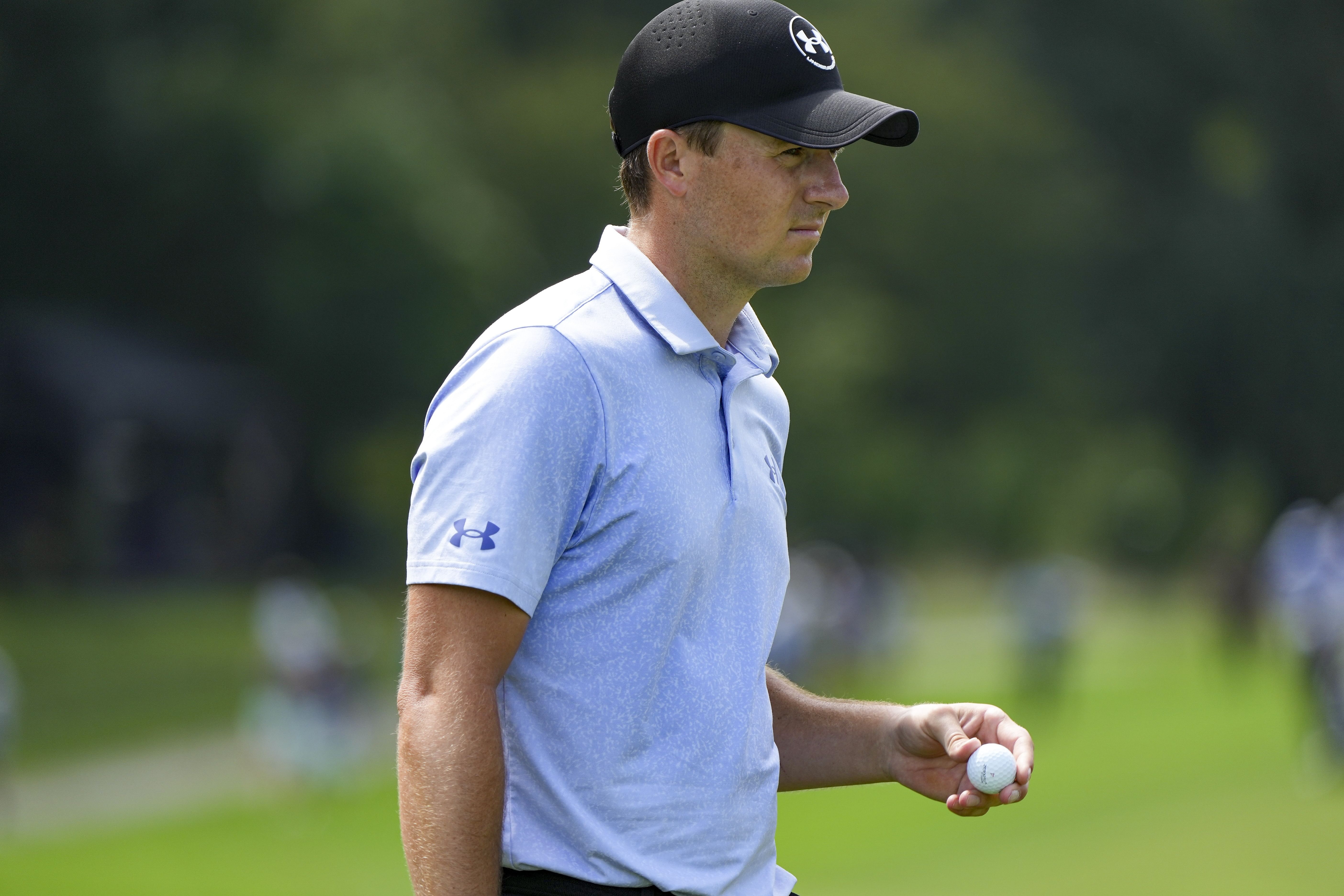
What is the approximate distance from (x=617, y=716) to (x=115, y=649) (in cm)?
2616

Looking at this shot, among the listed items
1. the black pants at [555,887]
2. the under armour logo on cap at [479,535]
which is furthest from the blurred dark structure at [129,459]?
the under armour logo on cap at [479,535]

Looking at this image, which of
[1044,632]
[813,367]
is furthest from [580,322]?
[813,367]

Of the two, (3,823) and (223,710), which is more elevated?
(223,710)

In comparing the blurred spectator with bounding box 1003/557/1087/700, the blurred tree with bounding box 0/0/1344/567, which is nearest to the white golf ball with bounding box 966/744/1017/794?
the blurred spectator with bounding box 1003/557/1087/700

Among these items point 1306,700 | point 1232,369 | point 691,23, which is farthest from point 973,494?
point 691,23

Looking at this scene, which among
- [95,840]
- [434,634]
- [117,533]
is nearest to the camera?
[434,634]

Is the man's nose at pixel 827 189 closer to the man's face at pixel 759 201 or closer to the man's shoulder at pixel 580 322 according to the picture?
the man's face at pixel 759 201

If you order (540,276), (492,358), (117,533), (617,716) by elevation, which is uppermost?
(540,276)

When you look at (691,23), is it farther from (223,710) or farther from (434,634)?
(223,710)

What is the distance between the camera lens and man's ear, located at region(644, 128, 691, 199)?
277cm

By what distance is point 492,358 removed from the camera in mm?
2531

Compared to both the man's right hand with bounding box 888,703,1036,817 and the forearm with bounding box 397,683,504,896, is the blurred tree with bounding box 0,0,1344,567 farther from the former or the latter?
the forearm with bounding box 397,683,504,896

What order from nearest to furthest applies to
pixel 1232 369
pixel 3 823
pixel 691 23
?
pixel 691 23, pixel 3 823, pixel 1232 369

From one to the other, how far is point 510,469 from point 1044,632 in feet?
71.3
